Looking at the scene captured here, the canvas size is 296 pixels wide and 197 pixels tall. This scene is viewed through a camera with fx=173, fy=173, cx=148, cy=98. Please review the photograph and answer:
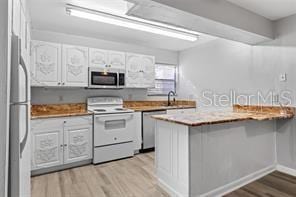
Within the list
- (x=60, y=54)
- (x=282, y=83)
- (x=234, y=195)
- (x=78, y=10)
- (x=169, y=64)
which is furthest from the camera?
(x=169, y=64)

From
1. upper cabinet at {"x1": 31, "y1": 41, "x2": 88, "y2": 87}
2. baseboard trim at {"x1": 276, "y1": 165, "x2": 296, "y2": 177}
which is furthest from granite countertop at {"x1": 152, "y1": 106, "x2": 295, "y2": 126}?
upper cabinet at {"x1": 31, "y1": 41, "x2": 88, "y2": 87}

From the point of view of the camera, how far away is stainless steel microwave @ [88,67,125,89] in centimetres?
342

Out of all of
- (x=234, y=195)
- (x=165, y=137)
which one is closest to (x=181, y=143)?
(x=165, y=137)

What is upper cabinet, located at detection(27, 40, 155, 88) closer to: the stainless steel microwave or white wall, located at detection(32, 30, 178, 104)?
the stainless steel microwave

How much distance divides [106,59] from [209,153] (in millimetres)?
2633

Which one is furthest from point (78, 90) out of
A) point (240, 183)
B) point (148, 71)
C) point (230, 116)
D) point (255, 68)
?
point (255, 68)

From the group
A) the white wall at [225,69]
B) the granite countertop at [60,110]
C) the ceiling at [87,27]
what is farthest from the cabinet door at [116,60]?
the white wall at [225,69]

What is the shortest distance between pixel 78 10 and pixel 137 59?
5.69ft

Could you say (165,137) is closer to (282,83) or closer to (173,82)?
(282,83)

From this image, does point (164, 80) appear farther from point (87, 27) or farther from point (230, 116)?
point (230, 116)

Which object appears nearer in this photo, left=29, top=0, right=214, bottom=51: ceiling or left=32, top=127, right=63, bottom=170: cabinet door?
left=29, top=0, right=214, bottom=51: ceiling

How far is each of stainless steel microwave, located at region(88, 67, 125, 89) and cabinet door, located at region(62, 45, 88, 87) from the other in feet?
0.37

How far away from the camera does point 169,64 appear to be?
4.95 meters

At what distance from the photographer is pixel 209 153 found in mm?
2102
